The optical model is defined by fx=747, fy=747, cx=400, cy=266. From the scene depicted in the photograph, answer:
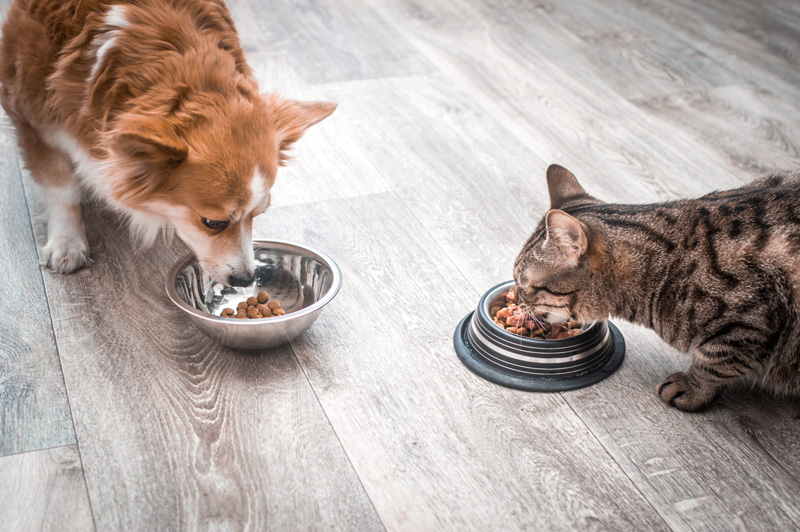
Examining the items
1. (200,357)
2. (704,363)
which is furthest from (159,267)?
(704,363)

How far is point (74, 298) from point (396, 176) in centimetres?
125

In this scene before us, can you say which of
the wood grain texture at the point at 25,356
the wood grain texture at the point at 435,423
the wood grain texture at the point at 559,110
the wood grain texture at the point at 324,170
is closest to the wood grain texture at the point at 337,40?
the wood grain texture at the point at 559,110

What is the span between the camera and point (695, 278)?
1804mm

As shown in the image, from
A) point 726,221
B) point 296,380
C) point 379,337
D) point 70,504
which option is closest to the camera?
point 70,504

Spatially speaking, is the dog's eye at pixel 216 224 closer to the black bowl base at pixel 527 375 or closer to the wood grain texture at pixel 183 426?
the wood grain texture at pixel 183 426

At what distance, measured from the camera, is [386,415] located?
189 cm

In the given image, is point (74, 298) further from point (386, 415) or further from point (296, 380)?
point (386, 415)

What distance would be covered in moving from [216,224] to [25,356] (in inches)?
25.2

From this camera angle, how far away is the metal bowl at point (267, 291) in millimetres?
1945

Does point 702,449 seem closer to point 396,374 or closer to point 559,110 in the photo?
point 396,374

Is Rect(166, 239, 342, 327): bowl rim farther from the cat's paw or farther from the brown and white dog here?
the cat's paw

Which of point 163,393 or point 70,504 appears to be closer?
point 70,504

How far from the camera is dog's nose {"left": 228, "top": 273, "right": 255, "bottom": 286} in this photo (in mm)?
2021

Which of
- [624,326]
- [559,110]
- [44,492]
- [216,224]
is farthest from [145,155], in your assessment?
[559,110]
